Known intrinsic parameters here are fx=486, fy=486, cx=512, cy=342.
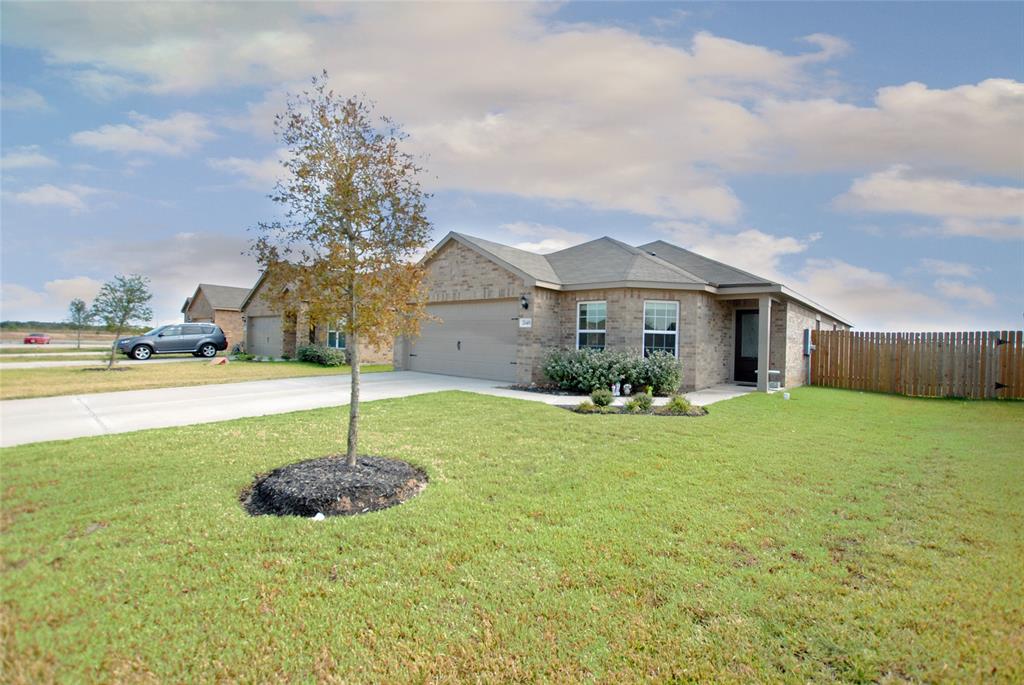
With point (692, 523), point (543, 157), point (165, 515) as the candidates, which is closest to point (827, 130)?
point (543, 157)

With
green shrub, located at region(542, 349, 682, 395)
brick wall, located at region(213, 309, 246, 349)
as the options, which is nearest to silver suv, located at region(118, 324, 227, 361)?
brick wall, located at region(213, 309, 246, 349)

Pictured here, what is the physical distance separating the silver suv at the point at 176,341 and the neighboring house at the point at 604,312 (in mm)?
14635

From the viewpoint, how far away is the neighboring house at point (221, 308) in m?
33.0

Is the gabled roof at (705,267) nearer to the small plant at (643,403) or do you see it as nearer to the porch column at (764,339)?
the porch column at (764,339)

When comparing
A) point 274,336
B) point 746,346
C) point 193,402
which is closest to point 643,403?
point 746,346

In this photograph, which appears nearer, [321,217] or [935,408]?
[321,217]

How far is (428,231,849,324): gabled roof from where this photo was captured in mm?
13445

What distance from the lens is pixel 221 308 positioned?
33.0 meters

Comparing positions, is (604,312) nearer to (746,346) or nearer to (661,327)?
(661,327)

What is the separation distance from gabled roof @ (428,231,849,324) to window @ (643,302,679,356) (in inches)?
24.5

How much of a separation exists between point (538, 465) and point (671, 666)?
3.41 m

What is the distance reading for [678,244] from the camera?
1812 cm

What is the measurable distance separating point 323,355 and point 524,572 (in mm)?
20694

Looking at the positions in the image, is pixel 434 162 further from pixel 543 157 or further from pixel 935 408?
pixel 935 408
